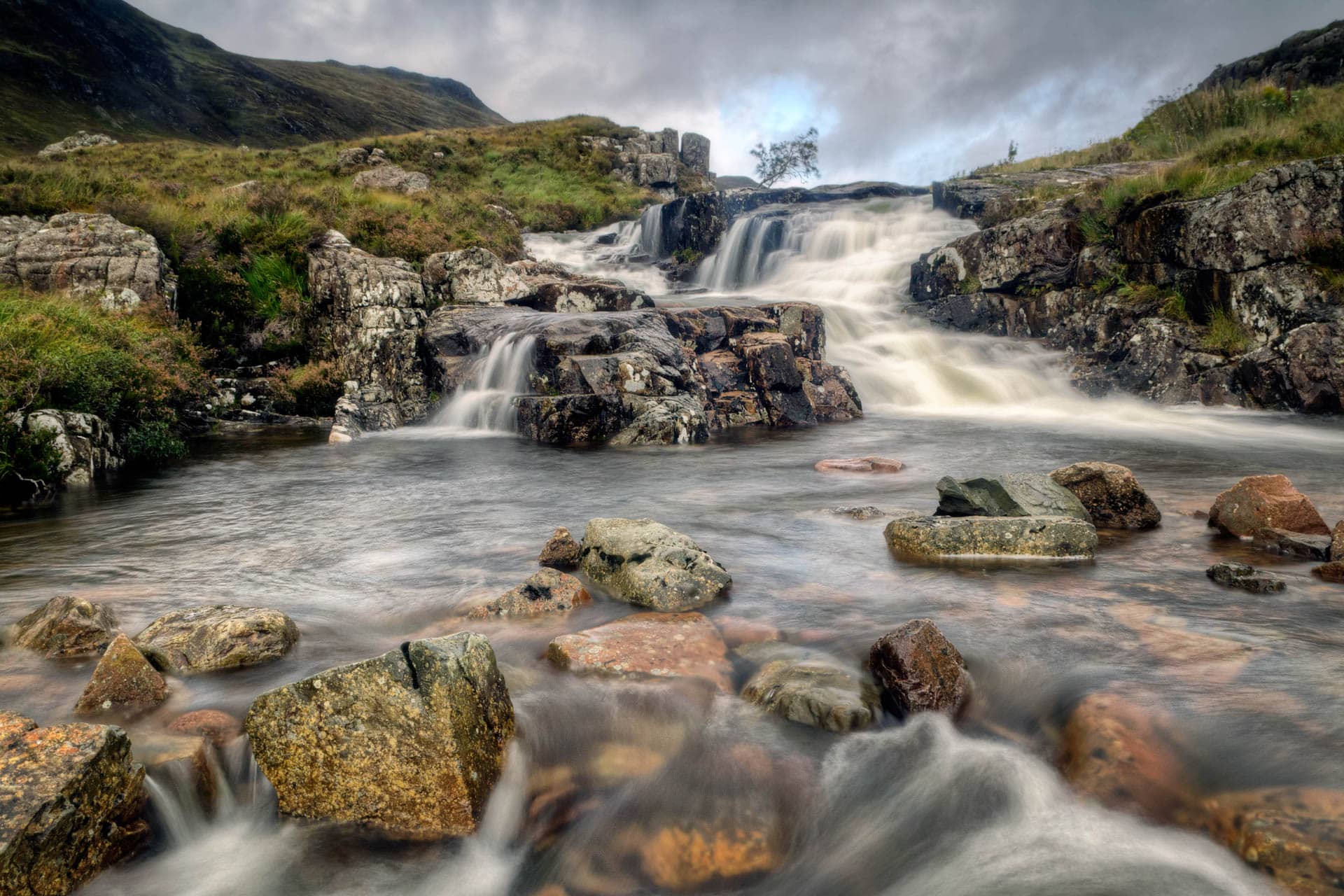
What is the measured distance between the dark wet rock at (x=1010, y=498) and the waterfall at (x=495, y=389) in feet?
28.7

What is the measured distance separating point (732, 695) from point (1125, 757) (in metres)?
1.77

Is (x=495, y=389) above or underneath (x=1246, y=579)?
above

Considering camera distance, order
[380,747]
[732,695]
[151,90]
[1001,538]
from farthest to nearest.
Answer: [151,90], [1001,538], [732,695], [380,747]

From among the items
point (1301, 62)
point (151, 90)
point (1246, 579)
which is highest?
point (151, 90)

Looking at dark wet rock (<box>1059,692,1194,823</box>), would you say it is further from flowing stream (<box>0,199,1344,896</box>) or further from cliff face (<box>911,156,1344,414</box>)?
cliff face (<box>911,156,1344,414</box>)

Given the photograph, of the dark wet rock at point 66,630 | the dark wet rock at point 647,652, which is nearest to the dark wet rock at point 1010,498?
the dark wet rock at point 647,652

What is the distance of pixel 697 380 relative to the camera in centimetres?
1369

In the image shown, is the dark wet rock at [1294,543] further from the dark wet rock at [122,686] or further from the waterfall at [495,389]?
the waterfall at [495,389]

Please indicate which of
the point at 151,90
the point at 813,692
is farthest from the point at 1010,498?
the point at 151,90

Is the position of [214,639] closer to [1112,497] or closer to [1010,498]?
[1010,498]

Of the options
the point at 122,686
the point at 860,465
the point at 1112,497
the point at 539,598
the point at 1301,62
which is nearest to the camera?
the point at 122,686

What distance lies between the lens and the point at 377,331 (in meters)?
14.9

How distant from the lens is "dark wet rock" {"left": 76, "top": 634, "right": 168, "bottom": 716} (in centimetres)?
336

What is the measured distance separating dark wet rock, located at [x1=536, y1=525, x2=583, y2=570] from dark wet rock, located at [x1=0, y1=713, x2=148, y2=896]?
3.19m
